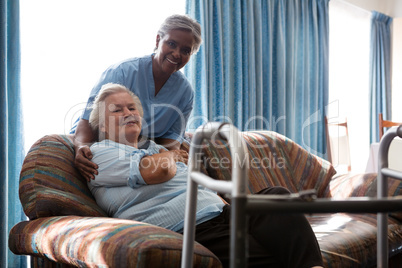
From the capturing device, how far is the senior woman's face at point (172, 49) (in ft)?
6.63

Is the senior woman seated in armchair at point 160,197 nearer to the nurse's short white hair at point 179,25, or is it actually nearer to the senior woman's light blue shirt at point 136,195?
the senior woman's light blue shirt at point 136,195

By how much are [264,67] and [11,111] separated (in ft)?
6.98

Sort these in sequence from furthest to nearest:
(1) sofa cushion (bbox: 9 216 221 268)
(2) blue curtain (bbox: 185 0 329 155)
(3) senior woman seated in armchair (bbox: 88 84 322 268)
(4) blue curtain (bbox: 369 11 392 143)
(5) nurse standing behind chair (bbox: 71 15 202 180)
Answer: (4) blue curtain (bbox: 369 11 392 143) < (2) blue curtain (bbox: 185 0 329 155) < (5) nurse standing behind chair (bbox: 71 15 202 180) < (3) senior woman seated in armchair (bbox: 88 84 322 268) < (1) sofa cushion (bbox: 9 216 221 268)

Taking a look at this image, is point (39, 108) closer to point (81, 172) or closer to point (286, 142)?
point (81, 172)

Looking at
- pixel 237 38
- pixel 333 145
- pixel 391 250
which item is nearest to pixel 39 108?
pixel 237 38

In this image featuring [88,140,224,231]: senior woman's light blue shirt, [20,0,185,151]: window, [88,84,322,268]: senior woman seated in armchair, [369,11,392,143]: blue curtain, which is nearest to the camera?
[88,84,322,268]: senior woman seated in armchair

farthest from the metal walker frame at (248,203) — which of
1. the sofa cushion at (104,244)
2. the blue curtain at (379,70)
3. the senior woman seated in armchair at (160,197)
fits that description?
the blue curtain at (379,70)

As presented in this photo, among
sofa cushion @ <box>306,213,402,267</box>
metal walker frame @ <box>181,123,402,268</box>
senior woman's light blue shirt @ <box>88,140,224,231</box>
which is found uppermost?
metal walker frame @ <box>181,123,402,268</box>

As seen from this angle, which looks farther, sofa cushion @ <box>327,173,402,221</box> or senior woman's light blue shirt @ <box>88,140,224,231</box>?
sofa cushion @ <box>327,173,402,221</box>

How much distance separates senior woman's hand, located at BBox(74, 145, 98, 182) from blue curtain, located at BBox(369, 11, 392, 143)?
171 inches

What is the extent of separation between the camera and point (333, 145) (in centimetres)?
463

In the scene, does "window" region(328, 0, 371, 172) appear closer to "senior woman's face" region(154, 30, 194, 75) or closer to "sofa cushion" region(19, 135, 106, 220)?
"senior woman's face" region(154, 30, 194, 75)

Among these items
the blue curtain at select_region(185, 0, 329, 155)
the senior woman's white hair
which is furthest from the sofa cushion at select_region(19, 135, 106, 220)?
the blue curtain at select_region(185, 0, 329, 155)

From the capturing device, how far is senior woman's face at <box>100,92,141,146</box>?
1.54m
